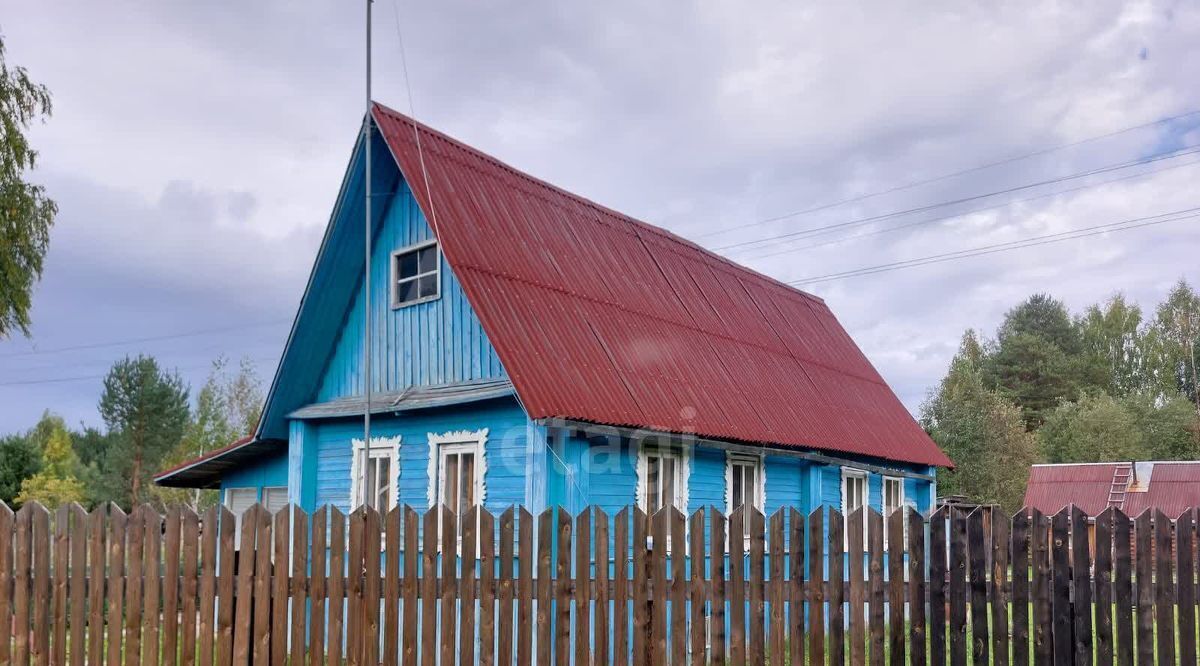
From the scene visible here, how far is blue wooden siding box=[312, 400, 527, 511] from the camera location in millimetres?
11898

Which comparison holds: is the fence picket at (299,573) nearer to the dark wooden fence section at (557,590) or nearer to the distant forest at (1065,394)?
the dark wooden fence section at (557,590)

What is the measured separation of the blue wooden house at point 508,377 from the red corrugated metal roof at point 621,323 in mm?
44

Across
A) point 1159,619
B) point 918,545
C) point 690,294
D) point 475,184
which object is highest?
point 475,184

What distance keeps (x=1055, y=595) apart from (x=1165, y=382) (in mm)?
59053

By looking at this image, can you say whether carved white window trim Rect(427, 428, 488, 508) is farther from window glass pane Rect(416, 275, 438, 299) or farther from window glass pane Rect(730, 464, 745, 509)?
window glass pane Rect(730, 464, 745, 509)

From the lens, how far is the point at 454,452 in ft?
41.5

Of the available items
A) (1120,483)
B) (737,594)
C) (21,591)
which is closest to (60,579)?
(21,591)

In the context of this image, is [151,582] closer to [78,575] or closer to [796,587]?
[78,575]

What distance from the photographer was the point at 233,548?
7121 mm

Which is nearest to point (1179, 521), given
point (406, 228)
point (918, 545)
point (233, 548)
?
point (918, 545)

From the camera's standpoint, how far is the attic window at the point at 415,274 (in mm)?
13344

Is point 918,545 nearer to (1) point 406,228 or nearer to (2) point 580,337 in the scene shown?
(2) point 580,337

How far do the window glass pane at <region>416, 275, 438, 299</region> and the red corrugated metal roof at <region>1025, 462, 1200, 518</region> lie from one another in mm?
28757

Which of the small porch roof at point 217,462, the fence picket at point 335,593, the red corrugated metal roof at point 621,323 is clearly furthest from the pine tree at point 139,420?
the fence picket at point 335,593
